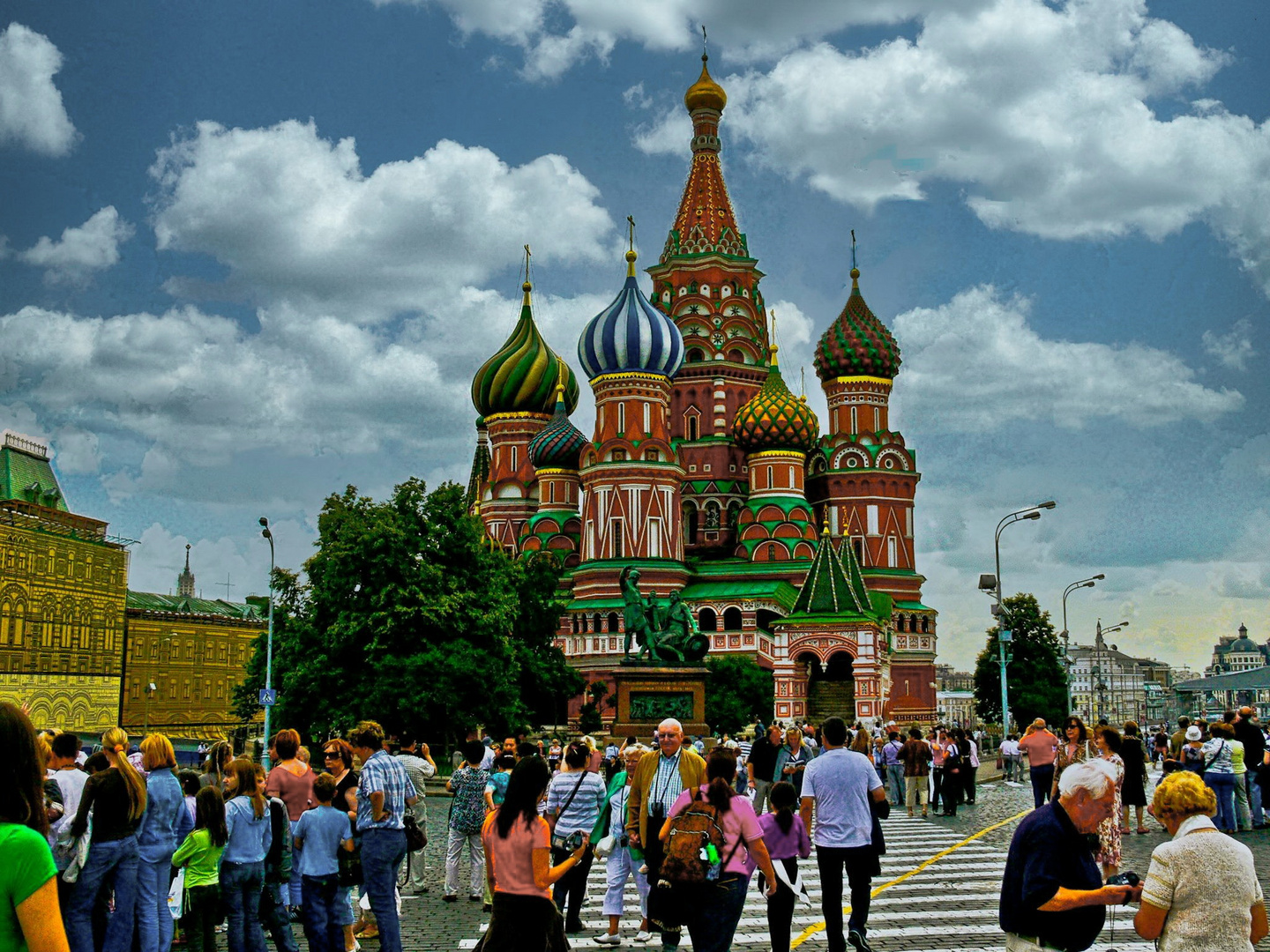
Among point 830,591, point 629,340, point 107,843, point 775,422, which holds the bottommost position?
point 107,843

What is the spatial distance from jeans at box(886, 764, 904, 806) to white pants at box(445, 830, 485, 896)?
38.9 ft

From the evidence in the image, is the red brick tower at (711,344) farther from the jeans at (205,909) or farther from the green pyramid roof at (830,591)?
the jeans at (205,909)

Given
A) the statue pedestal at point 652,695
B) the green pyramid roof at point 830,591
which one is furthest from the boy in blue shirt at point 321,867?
the green pyramid roof at point 830,591

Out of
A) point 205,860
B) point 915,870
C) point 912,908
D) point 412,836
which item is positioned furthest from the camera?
point 915,870

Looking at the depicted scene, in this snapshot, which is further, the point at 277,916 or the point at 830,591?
the point at 830,591

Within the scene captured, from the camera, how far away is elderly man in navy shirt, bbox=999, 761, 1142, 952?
594 centimetres

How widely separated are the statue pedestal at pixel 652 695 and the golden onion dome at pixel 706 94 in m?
49.9

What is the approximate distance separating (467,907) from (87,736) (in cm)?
4415

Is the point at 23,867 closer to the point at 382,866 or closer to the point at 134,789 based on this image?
the point at 134,789

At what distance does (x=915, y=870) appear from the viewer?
1516 centimetres

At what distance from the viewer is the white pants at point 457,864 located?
13234mm

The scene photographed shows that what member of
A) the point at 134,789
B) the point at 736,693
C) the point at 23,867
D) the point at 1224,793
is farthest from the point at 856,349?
the point at 23,867

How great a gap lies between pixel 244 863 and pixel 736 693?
157ft

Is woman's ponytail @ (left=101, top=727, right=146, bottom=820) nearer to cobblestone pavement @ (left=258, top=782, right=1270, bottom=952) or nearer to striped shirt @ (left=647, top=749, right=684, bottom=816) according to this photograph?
striped shirt @ (left=647, top=749, right=684, bottom=816)
